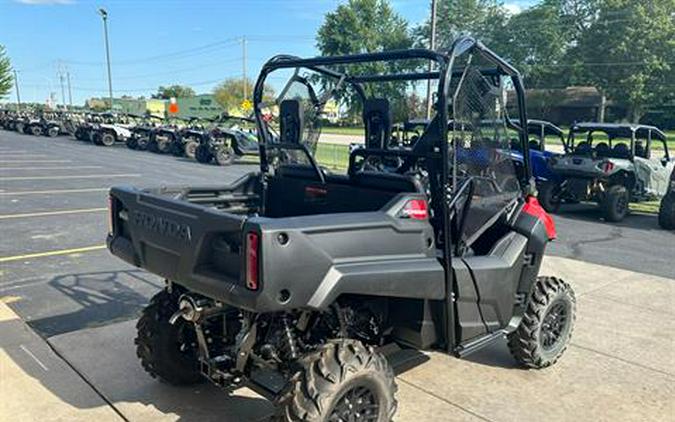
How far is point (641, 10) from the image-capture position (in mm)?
52500

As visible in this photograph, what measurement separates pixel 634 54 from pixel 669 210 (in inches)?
1969

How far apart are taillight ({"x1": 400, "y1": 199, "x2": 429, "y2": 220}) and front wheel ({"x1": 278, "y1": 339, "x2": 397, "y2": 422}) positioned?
27.3 inches

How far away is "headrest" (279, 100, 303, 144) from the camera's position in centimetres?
385

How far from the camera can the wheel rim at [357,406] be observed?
2.75 metres

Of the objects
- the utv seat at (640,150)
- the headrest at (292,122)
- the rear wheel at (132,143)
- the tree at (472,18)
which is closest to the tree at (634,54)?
the tree at (472,18)

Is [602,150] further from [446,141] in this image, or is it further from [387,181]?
[446,141]

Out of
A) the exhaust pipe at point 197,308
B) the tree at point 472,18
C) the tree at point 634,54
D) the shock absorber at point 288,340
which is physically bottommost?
the shock absorber at point 288,340

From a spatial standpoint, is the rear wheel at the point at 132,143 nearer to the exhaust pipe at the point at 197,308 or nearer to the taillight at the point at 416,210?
the exhaust pipe at the point at 197,308

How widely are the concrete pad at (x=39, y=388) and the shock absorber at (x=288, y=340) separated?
3.94 ft

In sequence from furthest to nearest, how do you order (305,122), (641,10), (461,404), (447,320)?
(641,10), (305,122), (461,404), (447,320)

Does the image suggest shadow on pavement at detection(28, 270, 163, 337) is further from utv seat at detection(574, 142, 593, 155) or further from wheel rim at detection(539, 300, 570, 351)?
utv seat at detection(574, 142, 593, 155)

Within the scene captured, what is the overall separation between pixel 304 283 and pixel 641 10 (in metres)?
60.1

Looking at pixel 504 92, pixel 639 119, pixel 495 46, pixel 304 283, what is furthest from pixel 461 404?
pixel 495 46

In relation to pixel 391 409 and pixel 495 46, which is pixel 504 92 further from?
pixel 495 46
